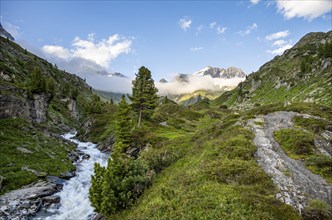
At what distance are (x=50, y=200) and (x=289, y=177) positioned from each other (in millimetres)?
26308

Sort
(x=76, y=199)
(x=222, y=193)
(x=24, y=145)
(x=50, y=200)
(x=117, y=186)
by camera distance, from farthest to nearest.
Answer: (x=24, y=145) → (x=76, y=199) → (x=50, y=200) → (x=117, y=186) → (x=222, y=193)

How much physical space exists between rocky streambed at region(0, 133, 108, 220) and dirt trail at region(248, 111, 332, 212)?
19.9 meters

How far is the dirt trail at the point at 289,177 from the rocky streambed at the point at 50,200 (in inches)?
785

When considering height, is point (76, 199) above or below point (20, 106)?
below

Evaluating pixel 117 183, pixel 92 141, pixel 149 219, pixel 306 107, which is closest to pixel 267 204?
pixel 149 219

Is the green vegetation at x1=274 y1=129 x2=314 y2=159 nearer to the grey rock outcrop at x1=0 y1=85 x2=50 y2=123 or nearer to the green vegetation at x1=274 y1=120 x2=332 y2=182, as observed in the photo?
the green vegetation at x1=274 y1=120 x2=332 y2=182

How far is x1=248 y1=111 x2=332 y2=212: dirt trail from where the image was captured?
15603 millimetres

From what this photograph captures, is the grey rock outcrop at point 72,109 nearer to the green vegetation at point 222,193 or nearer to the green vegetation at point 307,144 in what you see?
the green vegetation at point 222,193

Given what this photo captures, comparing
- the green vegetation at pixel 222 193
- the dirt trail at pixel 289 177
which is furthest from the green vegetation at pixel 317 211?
the green vegetation at pixel 222 193

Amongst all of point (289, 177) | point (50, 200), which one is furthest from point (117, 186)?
point (289, 177)

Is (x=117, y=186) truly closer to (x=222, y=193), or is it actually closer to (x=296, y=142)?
(x=222, y=193)

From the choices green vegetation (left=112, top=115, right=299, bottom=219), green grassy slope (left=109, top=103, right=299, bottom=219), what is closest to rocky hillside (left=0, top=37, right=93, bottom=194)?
green grassy slope (left=109, top=103, right=299, bottom=219)

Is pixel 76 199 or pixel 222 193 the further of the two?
pixel 76 199

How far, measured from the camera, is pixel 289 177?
18062mm
